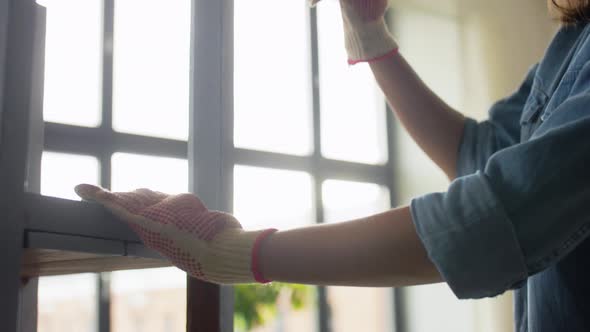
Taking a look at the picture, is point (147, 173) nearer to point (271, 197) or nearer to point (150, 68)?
point (150, 68)

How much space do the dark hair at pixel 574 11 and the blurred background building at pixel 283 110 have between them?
6.84 ft

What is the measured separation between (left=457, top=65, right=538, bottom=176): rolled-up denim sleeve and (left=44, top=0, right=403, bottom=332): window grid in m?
1.85

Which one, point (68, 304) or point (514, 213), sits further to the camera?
point (68, 304)

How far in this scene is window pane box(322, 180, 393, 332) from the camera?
3.60m

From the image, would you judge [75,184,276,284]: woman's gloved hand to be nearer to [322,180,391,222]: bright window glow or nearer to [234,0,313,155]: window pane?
[234,0,313,155]: window pane

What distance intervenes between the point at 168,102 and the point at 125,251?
7.95 ft

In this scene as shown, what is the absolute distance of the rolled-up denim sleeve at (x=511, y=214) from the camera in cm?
64

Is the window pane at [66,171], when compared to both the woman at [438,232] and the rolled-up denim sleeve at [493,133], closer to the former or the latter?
the rolled-up denim sleeve at [493,133]

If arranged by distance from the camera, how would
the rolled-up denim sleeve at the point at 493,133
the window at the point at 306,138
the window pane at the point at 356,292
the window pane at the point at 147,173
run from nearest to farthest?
the rolled-up denim sleeve at the point at 493,133, the window pane at the point at 147,173, the window at the point at 306,138, the window pane at the point at 356,292

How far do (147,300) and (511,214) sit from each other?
249 centimetres

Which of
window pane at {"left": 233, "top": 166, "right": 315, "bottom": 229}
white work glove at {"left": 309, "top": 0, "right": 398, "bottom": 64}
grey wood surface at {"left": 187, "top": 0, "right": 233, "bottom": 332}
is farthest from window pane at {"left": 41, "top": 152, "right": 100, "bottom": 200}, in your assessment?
grey wood surface at {"left": 187, "top": 0, "right": 233, "bottom": 332}

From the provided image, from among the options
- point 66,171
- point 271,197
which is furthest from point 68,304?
point 271,197

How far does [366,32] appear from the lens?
115 centimetres

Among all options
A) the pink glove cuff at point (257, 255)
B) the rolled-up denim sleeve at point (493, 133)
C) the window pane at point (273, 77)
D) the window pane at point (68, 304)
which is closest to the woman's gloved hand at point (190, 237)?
the pink glove cuff at point (257, 255)
